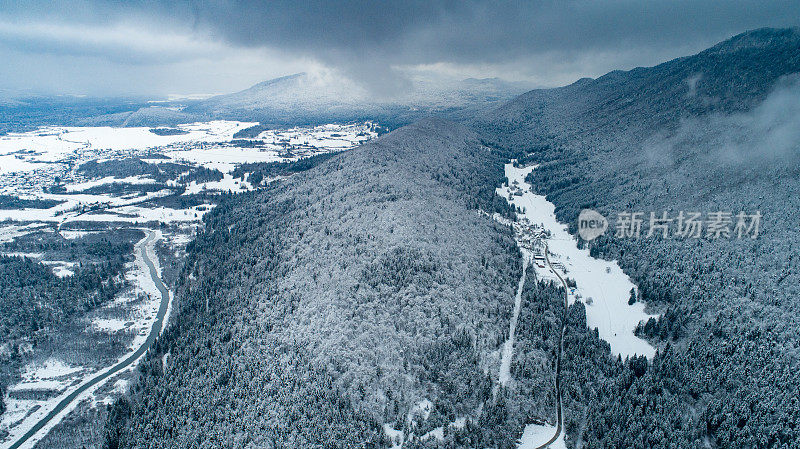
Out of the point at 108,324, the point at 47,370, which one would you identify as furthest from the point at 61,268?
the point at 47,370

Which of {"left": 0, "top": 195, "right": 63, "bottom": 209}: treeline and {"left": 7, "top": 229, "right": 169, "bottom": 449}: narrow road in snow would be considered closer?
{"left": 7, "top": 229, "right": 169, "bottom": 449}: narrow road in snow

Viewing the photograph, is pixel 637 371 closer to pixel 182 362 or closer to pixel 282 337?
pixel 282 337

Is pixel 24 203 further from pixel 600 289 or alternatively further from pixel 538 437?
pixel 600 289

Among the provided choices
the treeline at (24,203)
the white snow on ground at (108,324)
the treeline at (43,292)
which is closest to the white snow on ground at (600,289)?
the white snow on ground at (108,324)

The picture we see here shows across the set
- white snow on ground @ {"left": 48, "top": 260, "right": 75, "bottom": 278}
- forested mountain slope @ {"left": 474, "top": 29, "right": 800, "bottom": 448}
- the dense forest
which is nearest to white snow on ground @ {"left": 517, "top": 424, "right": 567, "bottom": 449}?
the dense forest

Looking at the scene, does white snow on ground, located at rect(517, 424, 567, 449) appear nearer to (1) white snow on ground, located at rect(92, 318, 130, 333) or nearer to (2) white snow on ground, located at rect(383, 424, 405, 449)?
(2) white snow on ground, located at rect(383, 424, 405, 449)

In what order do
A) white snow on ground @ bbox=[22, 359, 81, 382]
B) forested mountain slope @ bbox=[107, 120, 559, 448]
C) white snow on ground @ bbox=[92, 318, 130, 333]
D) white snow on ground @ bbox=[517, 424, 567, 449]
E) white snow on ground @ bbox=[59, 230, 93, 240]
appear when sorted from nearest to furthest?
white snow on ground @ bbox=[517, 424, 567, 449], forested mountain slope @ bbox=[107, 120, 559, 448], white snow on ground @ bbox=[22, 359, 81, 382], white snow on ground @ bbox=[92, 318, 130, 333], white snow on ground @ bbox=[59, 230, 93, 240]

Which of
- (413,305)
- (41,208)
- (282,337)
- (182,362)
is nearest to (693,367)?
(413,305)
